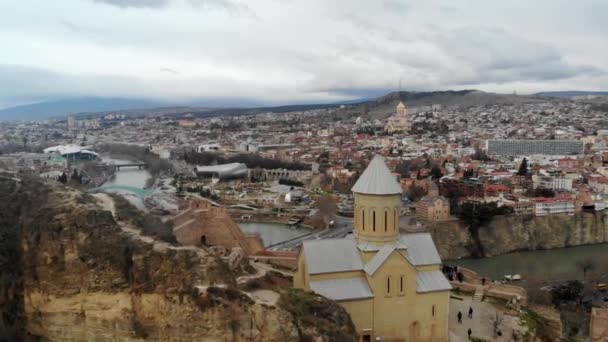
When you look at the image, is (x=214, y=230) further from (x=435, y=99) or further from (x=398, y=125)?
(x=435, y=99)

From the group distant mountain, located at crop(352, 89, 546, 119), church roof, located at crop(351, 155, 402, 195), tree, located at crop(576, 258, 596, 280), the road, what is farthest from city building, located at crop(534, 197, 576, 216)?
distant mountain, located at crop(352, 89, 546, 119)

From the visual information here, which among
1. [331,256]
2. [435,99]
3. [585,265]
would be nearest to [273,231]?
[585,265]

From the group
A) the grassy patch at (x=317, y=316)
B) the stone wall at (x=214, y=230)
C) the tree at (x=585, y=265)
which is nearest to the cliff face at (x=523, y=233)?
the tree at (x=585, y=265)

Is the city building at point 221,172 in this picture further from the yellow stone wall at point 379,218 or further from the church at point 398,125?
the church at point 398,125

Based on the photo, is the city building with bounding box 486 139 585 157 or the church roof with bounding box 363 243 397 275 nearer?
the church roof with bounding box 363 243 397 275

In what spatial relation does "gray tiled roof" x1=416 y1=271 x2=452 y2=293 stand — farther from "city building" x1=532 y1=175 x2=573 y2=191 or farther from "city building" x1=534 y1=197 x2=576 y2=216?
"city building" x1=532 y1=175 x2=573 y2=191

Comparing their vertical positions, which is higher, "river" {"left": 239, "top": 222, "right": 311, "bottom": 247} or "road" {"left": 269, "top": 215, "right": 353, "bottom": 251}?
"road" {"left": 269, "top": 215, "right": 353, "bottom": 251}

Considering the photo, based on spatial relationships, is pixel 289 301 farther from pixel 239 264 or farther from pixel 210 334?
pixel 239 264
